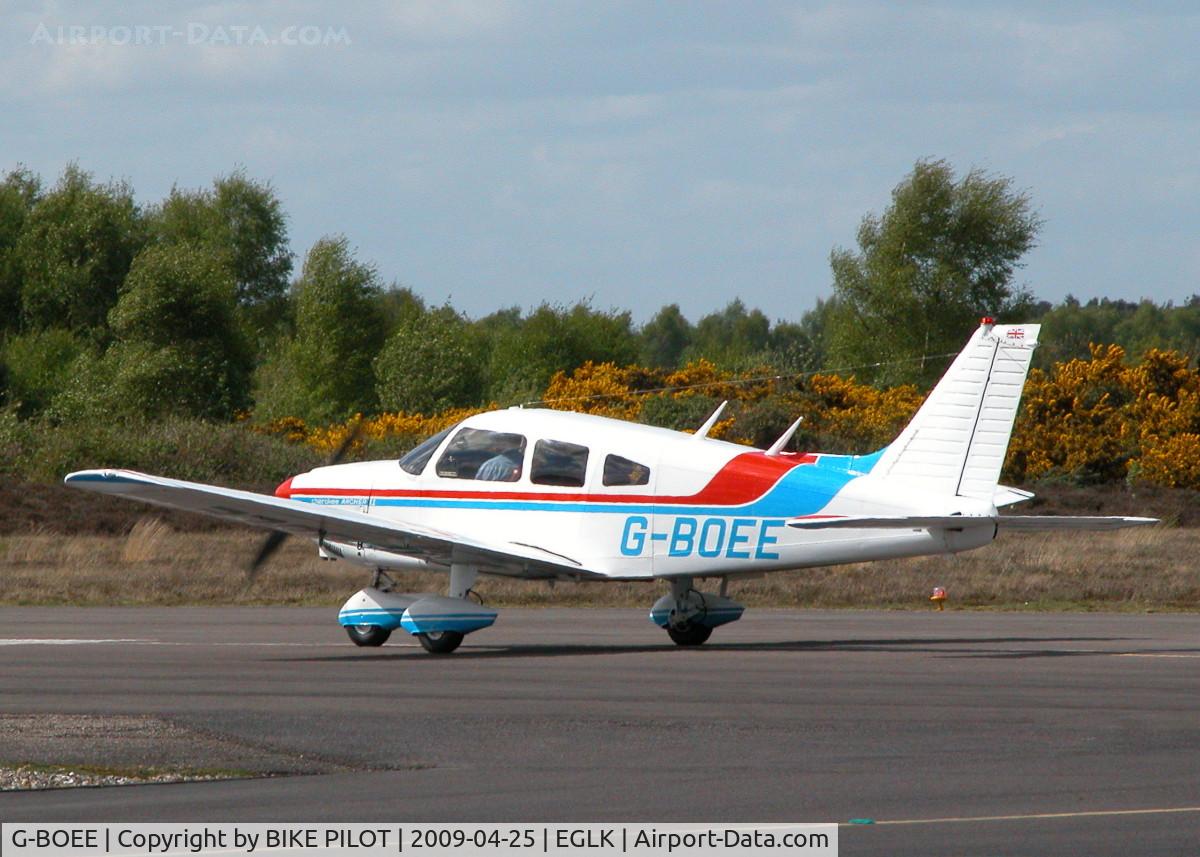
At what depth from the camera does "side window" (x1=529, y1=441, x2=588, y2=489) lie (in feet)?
62.7

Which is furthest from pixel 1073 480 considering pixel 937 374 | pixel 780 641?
pixel 780 641

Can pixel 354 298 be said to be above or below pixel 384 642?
above

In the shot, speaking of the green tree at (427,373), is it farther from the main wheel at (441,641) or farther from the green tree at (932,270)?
the main wheel at (441,641)

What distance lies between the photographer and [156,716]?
1290 centimetres

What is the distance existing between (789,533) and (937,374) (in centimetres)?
5968

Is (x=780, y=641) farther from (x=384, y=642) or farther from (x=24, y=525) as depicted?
(x=24, y=525)

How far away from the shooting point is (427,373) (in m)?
80.6

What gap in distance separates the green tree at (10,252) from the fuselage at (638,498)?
67.2m

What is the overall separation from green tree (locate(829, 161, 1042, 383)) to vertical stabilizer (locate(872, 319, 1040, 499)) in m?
61.5

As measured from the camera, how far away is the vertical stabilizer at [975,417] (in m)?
17.7

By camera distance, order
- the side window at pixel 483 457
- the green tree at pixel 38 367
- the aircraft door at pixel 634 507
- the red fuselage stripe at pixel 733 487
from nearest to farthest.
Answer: the red fuselage stripe at pixel 733 487, the aircraft door at pixel 634 507, the side window at pixel 483 457, the green tree at pixel 38 367

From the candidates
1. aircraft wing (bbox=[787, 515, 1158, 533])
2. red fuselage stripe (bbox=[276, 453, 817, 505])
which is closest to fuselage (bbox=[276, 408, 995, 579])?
red fuselage stripe (bbox=[276, 453, 817, 505])

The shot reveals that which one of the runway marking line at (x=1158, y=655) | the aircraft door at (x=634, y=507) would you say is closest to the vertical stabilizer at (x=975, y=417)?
the runway marking line at (x=1158, y=655)

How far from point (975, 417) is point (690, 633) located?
13.8ft
